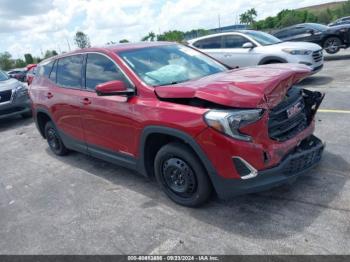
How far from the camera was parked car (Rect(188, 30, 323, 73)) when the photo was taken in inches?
382

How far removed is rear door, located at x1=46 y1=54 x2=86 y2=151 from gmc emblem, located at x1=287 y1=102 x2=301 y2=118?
2.78 m

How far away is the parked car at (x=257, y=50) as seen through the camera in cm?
970

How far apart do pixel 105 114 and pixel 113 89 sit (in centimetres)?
64

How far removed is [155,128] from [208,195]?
2.88 ft

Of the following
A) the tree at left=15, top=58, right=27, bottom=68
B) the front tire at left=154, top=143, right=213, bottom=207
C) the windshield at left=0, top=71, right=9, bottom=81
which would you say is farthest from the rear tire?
the tree at left=15, top=58, right=27, bottom=68

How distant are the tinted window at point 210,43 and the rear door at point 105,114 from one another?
689 cm

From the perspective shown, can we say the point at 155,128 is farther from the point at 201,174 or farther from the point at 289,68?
the point at 289,68

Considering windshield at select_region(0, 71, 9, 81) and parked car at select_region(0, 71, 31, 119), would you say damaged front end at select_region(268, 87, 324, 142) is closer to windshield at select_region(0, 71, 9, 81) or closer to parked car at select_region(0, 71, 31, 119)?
parked car at select_region(0, 71, 31, 119)

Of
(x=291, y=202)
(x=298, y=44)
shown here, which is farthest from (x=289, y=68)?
(x=298, y=44)

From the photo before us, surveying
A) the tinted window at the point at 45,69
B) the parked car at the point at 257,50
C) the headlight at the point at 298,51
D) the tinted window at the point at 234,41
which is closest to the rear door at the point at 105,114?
the tinted window at the point at 45,69

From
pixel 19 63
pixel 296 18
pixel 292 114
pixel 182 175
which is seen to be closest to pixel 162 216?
pixel 182 175

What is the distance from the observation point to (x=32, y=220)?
13.9ft

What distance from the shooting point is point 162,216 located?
3.86 meters

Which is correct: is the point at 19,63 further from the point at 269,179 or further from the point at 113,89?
the point at 269,179
